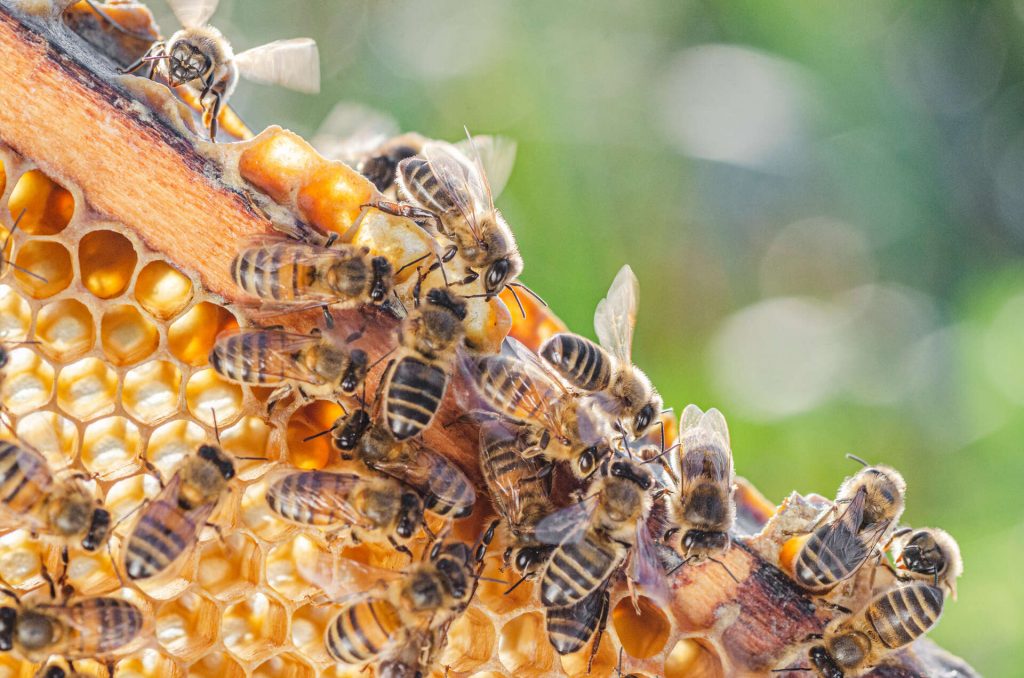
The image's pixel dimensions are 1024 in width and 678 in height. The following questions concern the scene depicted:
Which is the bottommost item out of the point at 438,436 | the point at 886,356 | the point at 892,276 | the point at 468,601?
the point at 468,601

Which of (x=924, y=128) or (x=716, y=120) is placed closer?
(x=716, y=120)

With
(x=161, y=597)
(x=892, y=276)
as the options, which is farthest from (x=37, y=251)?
(x=892, y=276)

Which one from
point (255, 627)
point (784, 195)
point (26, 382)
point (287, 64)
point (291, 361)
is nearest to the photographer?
point (291, 361)

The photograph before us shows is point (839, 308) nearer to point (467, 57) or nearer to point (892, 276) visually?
point (892, 276)

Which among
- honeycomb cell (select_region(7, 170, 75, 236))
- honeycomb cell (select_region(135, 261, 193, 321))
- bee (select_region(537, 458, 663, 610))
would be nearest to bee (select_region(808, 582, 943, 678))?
bee (select_region(537, 458, 663, 610))

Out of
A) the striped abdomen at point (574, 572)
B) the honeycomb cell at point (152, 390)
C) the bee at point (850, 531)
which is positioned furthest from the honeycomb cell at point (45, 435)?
the bee at point (850, 531)

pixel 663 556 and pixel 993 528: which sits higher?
pixel 993 528

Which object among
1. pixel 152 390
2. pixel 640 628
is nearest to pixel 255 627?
pixel 152 390

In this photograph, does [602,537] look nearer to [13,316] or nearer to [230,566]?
[230,566]
